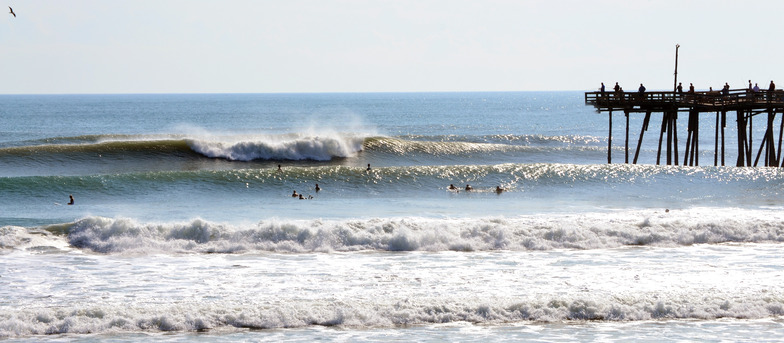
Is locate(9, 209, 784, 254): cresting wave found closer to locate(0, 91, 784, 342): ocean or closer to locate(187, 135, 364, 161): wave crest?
locate(0, 91, 784, 342): ocean

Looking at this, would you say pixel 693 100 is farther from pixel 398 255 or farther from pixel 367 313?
pixel 367 313

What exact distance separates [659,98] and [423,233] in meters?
15.9

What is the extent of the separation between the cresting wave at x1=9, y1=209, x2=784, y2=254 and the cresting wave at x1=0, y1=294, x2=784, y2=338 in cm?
490

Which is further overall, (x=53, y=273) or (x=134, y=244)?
(x=134, y=244)

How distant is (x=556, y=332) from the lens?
13.0m

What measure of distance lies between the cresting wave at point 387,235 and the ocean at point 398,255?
52 millimetres

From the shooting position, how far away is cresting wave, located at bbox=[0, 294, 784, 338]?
43.0ft

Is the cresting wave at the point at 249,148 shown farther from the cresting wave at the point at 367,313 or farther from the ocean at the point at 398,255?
the cresting wave at the point at 367,313

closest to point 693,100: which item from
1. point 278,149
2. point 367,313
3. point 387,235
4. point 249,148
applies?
point 387,235

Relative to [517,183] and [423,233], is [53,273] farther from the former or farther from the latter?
[517,183]

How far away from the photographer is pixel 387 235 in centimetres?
1941

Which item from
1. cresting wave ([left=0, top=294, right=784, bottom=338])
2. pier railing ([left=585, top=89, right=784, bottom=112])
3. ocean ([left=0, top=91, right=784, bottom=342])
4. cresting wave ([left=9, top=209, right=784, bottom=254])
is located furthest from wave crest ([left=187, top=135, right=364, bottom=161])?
cresting wave ([left=0, top=294, right=784, bottom=338])

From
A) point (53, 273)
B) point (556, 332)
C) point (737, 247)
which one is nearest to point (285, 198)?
point (53, 273)

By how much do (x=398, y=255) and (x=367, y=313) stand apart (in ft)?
15.7
